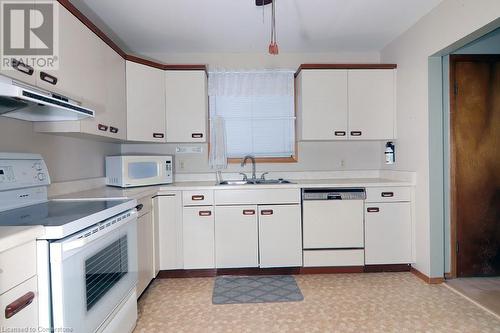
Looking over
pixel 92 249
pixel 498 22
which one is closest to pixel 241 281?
pixel 92 249

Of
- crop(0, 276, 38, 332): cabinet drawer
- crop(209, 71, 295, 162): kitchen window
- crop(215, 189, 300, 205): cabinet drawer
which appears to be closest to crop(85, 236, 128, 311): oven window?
crop(0, 276, 38, 332): cabinet drawer

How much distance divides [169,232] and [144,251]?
1.31ft

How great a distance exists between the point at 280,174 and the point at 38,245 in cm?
246

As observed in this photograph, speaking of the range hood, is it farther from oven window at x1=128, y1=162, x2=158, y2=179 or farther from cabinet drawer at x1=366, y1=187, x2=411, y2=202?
cabinet drawer at x1=366, y1=187, x2=411, y2=202

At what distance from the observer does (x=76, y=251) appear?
1.21 metres

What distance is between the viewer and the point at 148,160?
2680 millimetres

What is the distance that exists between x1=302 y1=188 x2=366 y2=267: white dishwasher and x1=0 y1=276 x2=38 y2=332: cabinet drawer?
2081 mm

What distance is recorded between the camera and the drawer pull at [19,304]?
0.94 meters

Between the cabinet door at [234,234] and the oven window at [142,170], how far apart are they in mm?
718

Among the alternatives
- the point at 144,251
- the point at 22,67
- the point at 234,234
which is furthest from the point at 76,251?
the point at 234,234

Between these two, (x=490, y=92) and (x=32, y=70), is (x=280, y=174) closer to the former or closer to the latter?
(x=490, y=92)

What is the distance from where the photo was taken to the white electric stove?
44.1 inches

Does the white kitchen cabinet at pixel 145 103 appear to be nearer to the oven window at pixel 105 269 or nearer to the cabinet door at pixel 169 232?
the cabinet door at pixel 169 232

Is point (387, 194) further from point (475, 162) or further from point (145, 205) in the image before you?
point (145, 205)
